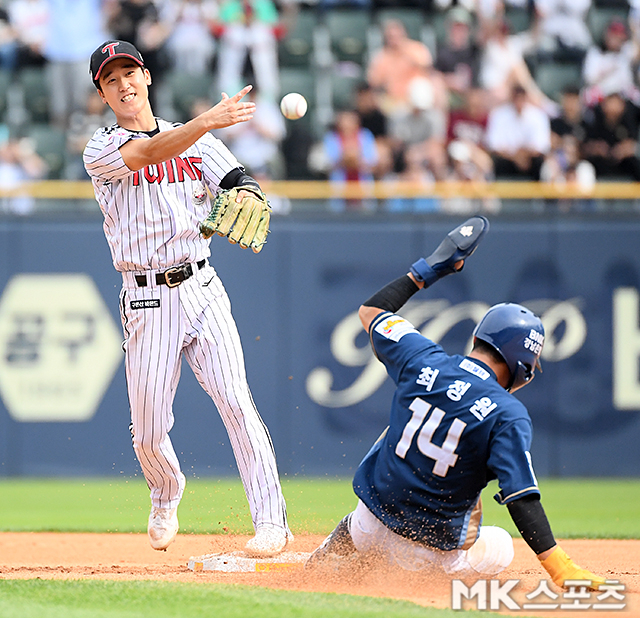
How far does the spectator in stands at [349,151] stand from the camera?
9438 millimetres

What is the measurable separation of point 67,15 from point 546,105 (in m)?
4.88

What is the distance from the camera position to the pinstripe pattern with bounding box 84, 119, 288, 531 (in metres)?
4.66

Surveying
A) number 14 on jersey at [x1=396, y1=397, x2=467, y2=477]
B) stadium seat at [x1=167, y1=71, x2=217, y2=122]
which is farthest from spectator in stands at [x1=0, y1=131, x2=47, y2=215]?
number 14 on jersey at [x1=396, y1=397, x2=467, y2=477]

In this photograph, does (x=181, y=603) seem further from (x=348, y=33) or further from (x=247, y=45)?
(x=348, y=33)

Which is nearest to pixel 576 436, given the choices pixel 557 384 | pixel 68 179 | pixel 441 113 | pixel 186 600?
pixel 557 384

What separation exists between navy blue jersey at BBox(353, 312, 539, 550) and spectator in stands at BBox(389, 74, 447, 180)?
5.65 m

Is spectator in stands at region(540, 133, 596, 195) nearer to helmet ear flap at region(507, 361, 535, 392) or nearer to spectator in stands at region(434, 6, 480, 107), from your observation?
spectator in stands at region(434, 6, 480, 107)

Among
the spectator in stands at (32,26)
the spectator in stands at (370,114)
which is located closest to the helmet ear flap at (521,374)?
the spectator in stands at (370,114)

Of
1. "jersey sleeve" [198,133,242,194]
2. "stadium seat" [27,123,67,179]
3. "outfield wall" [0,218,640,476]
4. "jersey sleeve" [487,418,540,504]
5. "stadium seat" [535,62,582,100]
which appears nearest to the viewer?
"jersey sleeve" [487,418,540,504]

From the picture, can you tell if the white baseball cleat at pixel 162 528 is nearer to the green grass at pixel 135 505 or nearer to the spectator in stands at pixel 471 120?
the green grass at pixel 135 505

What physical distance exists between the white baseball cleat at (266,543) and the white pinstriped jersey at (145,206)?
125 cm

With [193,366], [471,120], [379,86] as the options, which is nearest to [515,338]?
[193,366]

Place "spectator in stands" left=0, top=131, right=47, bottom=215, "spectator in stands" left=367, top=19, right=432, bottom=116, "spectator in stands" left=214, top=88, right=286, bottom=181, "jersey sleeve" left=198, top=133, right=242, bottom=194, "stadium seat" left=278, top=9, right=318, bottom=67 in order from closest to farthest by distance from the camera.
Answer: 1. "jersey sleeve" left=198, top=133, right=242, bottom=194
2. "spectator in stands" left=0, top=131, right=47, bottom=215
3. "spectator in stands" left=214, top=88, right=286, bottom=181
4. "spectator in stands" left=367, top=19, right=432, bottom=116
5. "stadium seat" left=278, top=9, right=318, bottom=67

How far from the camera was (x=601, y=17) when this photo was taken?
37.8ft
